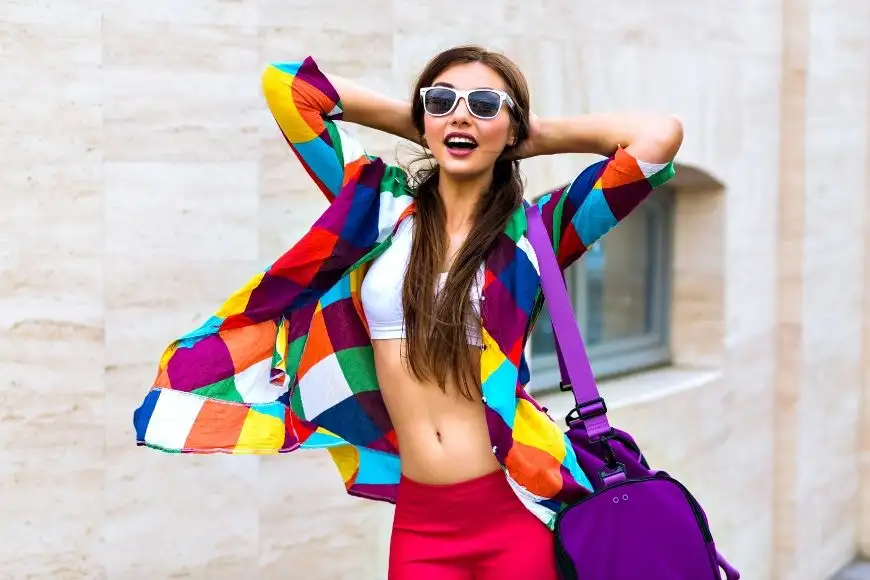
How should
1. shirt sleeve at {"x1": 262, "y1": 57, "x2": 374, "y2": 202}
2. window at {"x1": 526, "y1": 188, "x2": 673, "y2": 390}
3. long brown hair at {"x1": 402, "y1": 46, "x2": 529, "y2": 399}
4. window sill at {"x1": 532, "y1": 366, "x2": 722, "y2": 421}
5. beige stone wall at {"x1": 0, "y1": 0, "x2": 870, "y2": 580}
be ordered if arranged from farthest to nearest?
window at {"x1": 526, "y1": 188, "x2": 673, "y2": 390} → window sill at {"x1": 532, "y1": 366, "x2": 722, "y2": 421} → beige stone wall at {"x1": 0, "y1": 0, "x2": 870, "y2": 580} → shirt sleeve at {"x1": 262, "y1": 57, "x2": 374, "y2": 202} → long brown hair at {"x1": 402, "y1": 46, "x2": 529, "y2": 399}

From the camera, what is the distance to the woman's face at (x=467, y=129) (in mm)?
2477

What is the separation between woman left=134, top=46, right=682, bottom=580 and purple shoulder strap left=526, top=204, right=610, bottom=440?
4cm

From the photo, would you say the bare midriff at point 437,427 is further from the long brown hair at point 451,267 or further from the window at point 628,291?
the window at point 628,291

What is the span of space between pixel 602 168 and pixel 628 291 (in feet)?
12.9

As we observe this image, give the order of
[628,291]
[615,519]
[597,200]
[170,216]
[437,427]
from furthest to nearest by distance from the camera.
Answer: [628,291], [170,216], [437,427], [597,200], [615,519]

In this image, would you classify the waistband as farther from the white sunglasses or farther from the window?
the window

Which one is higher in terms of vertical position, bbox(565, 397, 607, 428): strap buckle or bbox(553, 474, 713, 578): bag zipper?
bbox(565, 397, 607, 428): strap buckle

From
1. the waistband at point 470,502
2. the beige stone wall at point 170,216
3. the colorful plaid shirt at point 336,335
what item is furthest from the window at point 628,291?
the waistband at point 470,502

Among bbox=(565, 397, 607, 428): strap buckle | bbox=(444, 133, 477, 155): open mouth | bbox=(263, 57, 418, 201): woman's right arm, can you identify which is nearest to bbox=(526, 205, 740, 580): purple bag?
bbox=(565, 397, 607, 428): strap buckle

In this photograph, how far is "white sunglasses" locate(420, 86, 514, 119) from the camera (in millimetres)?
2471

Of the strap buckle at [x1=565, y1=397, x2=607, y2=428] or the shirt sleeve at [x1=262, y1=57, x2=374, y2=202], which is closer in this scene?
the strap buckle at [x1=565, y1=397, x2=607, y2=428]

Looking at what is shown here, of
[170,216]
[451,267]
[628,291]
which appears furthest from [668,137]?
[628,291]

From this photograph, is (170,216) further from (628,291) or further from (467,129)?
(628,291)

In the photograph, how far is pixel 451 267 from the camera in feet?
8.15
